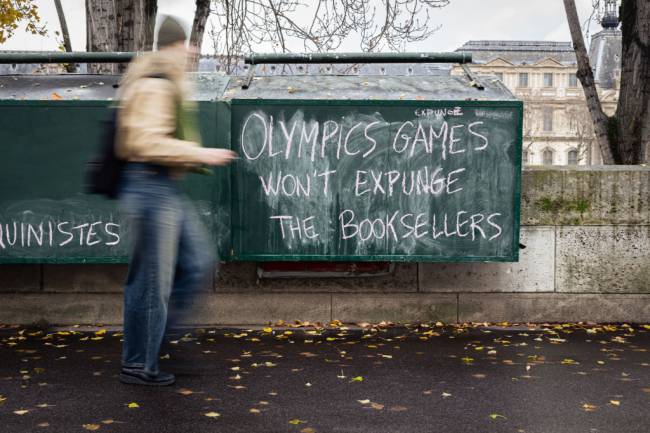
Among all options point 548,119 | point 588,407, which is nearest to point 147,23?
point 588,407

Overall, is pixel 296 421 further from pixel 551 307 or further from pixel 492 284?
pixel 551 307

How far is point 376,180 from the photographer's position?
21.2ft

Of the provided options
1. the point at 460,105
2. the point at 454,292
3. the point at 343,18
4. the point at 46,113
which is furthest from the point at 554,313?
the point at 343,18

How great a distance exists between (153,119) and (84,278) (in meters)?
2.85

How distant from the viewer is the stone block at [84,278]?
6641 mm

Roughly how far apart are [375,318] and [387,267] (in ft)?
1.36

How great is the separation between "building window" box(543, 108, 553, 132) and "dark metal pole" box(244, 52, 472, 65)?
79866 mm

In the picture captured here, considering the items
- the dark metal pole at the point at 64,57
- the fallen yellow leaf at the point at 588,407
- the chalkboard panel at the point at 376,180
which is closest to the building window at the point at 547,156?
the chalkboard panel at the point at 376,180

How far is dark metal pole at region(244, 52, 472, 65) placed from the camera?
272 inches

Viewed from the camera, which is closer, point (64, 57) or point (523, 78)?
point (64, 57)

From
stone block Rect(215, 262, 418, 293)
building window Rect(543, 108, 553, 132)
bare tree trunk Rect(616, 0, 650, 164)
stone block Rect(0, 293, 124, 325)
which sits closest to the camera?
stone block Rect(0, 293, 124, 325)

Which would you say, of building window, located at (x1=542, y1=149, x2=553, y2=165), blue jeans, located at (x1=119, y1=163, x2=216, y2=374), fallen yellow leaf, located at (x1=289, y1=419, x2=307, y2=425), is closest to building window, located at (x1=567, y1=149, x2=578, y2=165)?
building window, located at (x1=542, y1=149, x2=553, y2=165)

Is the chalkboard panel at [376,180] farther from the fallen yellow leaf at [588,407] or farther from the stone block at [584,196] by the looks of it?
the fallen yellow leaf at [588,407]

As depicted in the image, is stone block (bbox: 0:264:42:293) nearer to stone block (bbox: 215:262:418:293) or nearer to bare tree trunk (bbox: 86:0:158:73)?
stone block (bbox: 215:262:418:293)
